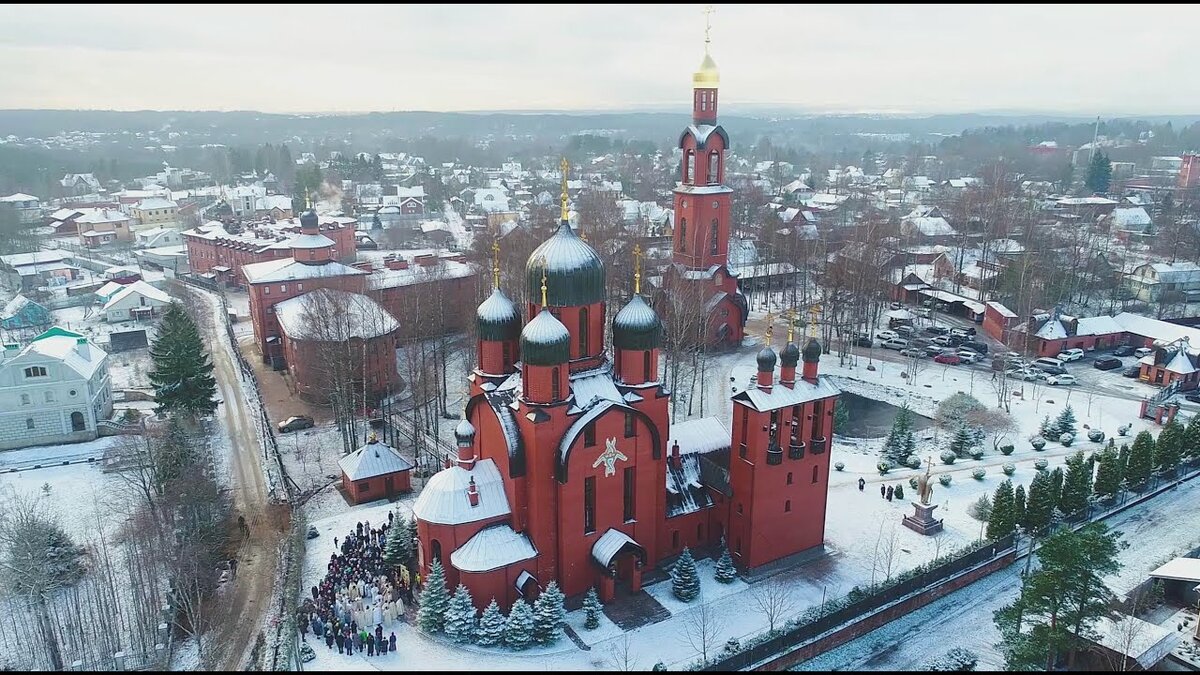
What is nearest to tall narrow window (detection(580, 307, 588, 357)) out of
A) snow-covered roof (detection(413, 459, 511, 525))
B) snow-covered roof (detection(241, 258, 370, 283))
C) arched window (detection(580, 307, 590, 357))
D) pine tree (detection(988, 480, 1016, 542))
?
arched window (detection(580, 307, 590, 357))

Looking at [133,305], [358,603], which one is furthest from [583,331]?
[133,305]

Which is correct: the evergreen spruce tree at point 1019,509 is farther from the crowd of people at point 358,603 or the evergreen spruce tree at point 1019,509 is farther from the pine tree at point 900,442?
the crowd of people at point 358,603

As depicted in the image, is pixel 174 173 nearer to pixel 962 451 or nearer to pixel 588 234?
pixel 588 234

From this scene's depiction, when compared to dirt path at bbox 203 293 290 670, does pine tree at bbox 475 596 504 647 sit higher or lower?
higher

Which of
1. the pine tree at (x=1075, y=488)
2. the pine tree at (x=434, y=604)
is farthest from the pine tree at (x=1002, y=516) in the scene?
the pine tree at (x=434, y=604)

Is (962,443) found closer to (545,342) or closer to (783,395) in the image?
(783,395)

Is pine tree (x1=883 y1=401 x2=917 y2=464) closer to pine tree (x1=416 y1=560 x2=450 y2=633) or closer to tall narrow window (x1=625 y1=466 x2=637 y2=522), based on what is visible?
tall narrow window (x1=625 y1=466 x2=637 y2=522)

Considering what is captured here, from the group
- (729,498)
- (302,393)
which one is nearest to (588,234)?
(302,393)
